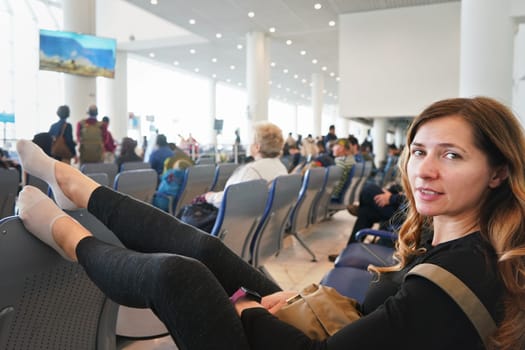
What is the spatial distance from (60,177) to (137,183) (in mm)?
1560

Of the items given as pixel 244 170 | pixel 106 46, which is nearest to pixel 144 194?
pixel 244 170

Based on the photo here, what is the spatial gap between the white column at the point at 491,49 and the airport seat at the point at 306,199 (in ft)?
6.21

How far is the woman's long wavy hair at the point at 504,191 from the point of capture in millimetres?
806

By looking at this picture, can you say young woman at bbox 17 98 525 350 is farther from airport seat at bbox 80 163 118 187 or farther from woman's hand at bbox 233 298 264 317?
airport seat at bbox 80 163 118 187

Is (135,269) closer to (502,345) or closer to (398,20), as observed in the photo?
(502,345)

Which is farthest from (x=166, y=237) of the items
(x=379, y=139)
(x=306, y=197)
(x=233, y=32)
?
(x=379, y=139)

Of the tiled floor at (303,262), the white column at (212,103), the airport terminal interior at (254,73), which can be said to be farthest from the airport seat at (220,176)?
the white column at (212,103)

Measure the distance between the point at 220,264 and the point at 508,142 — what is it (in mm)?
781

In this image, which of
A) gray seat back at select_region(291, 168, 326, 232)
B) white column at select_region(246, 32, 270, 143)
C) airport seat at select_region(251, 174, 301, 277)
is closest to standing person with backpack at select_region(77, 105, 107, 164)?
gray seat back at select_region(291, 168, 326, 232)

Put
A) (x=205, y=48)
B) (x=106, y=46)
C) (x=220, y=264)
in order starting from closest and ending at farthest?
(x=220, y=264)
(x=106, y=46)
(x=205, y=48)

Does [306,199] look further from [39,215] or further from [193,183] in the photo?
[39,215]

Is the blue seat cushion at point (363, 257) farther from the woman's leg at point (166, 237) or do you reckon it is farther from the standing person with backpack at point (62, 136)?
the standing person with backpack at point (62, 136)

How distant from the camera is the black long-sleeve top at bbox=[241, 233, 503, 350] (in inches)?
30.3

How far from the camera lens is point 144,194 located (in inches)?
127
